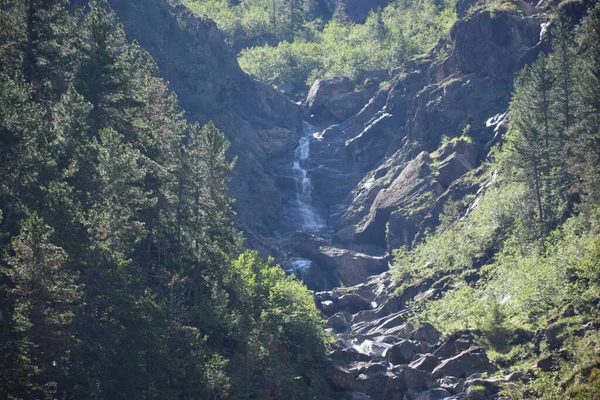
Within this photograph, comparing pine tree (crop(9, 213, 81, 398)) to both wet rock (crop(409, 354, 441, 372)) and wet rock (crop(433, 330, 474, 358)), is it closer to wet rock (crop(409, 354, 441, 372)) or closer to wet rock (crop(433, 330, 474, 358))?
wet rock (crop(409, 354, 441, 372))

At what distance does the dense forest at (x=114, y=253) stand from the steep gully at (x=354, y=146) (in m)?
13.6

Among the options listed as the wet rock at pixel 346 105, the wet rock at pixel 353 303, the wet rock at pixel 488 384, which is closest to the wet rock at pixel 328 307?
the wet rock at pixel 353 303

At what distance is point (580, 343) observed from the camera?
1800 inches

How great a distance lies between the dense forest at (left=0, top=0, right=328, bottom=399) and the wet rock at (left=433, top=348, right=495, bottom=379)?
905 centimetres

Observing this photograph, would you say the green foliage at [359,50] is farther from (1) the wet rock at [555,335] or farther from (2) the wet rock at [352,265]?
(1) the wet rock at [555,335]

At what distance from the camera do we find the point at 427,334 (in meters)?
61.0

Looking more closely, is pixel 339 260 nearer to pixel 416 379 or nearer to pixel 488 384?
pixel 416 379

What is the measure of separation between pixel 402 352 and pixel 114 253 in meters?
25.7

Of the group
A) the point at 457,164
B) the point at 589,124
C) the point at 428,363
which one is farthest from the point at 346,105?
the point at 428,363

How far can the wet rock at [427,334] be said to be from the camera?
Answer: 6066 cm

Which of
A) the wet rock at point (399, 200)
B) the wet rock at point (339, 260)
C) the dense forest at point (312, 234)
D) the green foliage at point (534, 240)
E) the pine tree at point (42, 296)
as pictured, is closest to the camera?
the pine tree at point (42, 296)

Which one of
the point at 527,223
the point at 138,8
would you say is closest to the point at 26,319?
the point at 527,223

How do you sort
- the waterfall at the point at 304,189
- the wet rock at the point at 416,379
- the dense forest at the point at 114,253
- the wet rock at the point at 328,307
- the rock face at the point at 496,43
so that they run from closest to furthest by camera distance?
the dense forest at the point at 114,253, the wet rock at the point at 416,379, the wet rock at the point at 328,307, the rock face at the point at 496,43, the waterfall at the point at 304,189

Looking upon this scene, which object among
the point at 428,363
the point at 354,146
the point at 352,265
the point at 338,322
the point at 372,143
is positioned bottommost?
the point at 428,363
